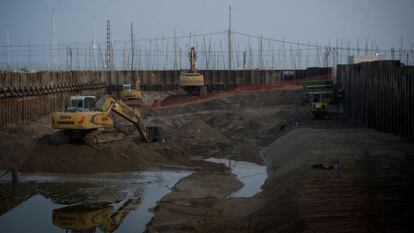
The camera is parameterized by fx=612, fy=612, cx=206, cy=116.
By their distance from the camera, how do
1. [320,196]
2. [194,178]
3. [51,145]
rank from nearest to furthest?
[320,196] < [194,178] < [51,145]

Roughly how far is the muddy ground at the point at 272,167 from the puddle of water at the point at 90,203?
963 mm

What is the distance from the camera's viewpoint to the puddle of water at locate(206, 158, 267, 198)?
82.0 ft

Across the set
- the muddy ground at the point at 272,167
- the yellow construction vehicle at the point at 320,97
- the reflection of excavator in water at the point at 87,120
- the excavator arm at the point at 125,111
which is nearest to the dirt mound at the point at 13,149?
the muddy ground at the point at 272,167

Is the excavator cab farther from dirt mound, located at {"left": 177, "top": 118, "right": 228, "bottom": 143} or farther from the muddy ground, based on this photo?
dirt mound, located at {"left": 177, "top": 118, "right": 228, "bottom": 143}

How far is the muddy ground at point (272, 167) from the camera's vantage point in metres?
15.9

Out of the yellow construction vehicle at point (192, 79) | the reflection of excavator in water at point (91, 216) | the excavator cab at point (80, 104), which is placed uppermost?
the yellow construction vehicle at point (192, 79)

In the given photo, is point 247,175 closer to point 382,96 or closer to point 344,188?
point 382,96

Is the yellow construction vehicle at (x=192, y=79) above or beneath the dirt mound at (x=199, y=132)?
above

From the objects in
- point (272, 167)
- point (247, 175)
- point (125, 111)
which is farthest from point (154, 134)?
point (272, 167)

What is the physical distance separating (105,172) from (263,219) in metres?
13.4

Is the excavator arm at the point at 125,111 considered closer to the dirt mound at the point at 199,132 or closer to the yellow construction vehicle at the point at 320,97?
the dirt mound at the point at 199,132

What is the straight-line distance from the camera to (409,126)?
2492 centimetres

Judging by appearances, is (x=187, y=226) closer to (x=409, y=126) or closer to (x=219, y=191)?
(x=219, y=191)

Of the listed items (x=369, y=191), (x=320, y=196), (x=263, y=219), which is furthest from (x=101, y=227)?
(x=369, y=191)
